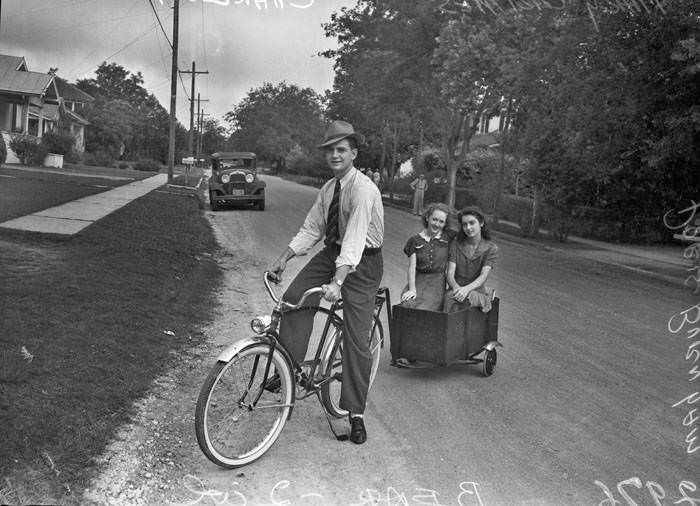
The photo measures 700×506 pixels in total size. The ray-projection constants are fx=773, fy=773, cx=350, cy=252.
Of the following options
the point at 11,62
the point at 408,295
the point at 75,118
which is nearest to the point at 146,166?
the point at 75,118

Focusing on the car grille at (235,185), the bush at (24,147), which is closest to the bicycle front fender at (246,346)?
the car grille at (235,185)

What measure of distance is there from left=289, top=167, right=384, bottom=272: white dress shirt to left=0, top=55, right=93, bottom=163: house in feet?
100.0

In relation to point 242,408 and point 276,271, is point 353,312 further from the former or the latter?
point 242,408

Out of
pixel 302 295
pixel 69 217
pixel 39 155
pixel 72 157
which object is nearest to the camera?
pixel 302 295

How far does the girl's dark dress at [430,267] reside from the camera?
21.4ft

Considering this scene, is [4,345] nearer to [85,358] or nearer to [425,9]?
[85,358]

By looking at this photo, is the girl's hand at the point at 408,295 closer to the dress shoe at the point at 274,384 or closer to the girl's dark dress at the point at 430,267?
the girl's dark dress at the point at 430,267

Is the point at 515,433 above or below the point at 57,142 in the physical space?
below

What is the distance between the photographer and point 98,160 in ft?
187

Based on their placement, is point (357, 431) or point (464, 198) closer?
point (357, 431)

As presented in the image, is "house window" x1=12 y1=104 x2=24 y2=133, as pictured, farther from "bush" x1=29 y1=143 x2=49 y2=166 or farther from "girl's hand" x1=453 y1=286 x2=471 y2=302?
"girl's hand" x1=453 y1=286 x2=471 y2=302

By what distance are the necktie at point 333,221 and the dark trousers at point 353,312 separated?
0.07 metres

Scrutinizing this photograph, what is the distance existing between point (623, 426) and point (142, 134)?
2724 inches

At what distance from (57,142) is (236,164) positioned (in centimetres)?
2266
